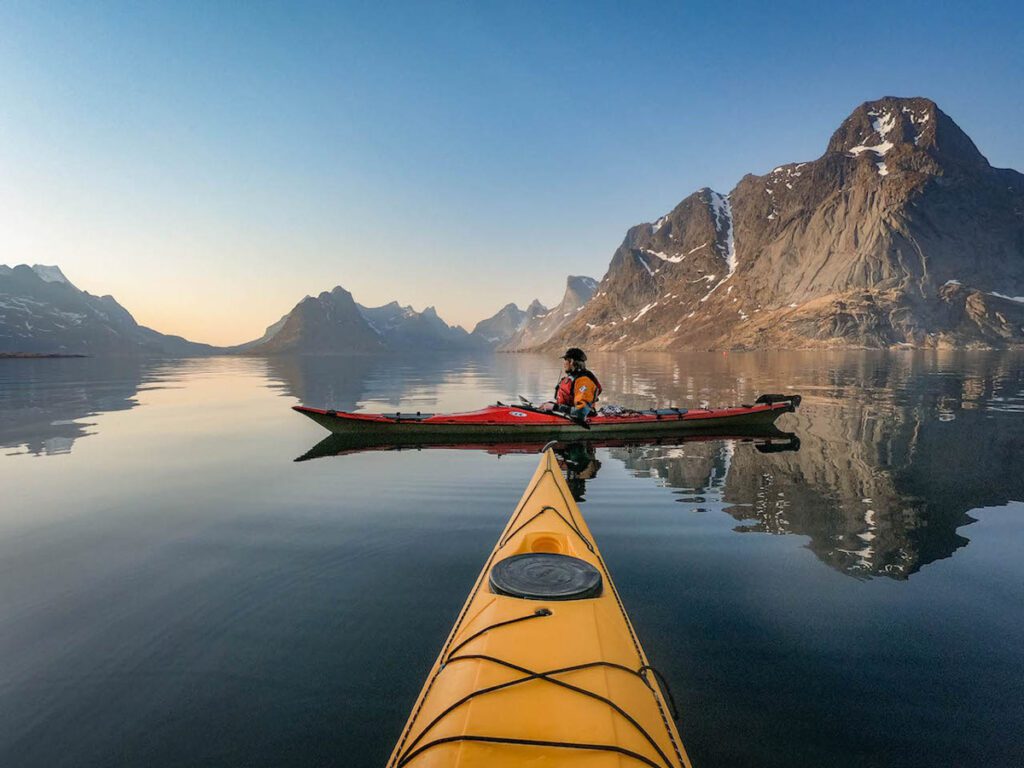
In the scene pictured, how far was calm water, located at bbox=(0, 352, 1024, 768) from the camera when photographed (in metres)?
4.05

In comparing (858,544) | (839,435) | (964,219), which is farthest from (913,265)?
(858,544)

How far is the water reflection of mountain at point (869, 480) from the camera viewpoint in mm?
7836

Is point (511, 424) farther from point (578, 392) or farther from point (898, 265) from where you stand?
point (898, 265)

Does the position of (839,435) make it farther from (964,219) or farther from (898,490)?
(964,219)

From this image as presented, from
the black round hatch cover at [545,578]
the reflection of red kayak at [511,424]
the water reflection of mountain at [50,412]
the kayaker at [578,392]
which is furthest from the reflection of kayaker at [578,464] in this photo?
the water reflection of mountain at [50,412]

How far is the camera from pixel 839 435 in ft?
54.4

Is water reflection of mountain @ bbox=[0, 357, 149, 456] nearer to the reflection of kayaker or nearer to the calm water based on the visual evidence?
the calm water

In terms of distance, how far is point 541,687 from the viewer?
3.07m

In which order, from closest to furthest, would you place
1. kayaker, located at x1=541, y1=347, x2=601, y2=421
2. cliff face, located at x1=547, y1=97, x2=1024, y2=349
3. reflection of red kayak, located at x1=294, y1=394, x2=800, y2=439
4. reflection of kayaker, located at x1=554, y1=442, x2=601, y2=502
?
1. reflection of kayaker, located at x1=554, y1=442, x2=601, y2=502
2. kayaker, located at x1=541, y1=347, x2=601, y2=421
3. reflection of red kayak, located at x1=294, y1=394, x2=800, y2=439
4. cliff face, located at x1=547, y1=97, x2=1024, y2=349

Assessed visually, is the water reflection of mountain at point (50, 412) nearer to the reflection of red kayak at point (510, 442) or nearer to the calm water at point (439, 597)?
the calm water at point (439, 597)

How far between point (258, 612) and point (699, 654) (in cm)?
518

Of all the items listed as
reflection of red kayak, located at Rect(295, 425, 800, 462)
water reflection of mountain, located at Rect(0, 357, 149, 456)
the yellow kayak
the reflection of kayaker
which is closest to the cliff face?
reflection of red kayak, located at Rect(295, 425, 800, 462)

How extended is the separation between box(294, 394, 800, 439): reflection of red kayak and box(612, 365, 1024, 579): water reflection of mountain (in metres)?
1.52

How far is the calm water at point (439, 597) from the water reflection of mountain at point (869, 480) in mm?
84
